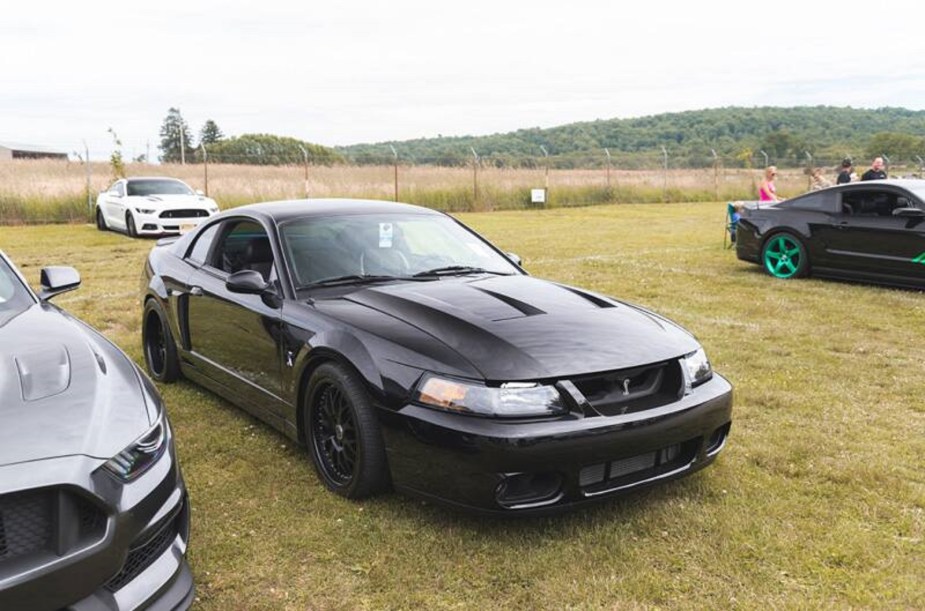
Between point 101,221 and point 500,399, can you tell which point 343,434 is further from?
point 101,221

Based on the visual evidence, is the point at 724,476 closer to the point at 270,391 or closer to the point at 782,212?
the point at 270,391

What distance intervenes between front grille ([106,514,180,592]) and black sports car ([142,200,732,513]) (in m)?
1.01

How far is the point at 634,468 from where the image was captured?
10.6 feet

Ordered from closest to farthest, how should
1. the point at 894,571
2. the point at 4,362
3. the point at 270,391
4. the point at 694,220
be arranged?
the point at 4,362, the point at 894,571, the point at 270,391, the point at 694,220

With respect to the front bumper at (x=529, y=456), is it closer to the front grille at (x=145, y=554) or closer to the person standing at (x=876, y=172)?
the front grille at (x=145, y=554)

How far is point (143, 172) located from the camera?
81.0 ft

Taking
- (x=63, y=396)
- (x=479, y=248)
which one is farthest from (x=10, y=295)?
(x=479, y=248)

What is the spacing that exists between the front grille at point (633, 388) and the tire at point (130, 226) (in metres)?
14.6

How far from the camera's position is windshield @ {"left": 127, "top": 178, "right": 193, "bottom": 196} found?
16547 millimetres

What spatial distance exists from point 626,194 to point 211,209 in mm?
16717

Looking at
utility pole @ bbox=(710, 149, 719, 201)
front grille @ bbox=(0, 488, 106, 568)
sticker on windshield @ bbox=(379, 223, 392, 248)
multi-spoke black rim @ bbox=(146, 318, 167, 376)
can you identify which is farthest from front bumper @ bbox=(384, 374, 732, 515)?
utility pole @ bbox=(710, 149, 719, 201)

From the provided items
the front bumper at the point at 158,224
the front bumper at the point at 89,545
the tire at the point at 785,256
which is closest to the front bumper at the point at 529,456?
the front bumper at the point at 89,545

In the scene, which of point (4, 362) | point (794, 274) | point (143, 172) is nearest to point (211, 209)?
point (143, 172)

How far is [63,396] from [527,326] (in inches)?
73.2
